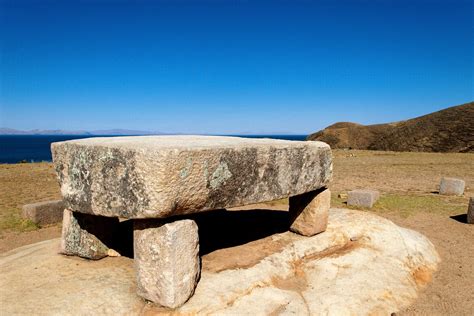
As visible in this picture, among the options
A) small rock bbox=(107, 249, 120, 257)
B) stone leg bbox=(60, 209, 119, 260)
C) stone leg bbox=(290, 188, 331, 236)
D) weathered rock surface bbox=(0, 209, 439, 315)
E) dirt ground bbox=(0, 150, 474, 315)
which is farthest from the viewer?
stone leg bbox=(290, 188, 331, 236)

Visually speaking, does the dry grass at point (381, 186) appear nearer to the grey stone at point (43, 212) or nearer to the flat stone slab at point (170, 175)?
the grey stone at point (43, 212)

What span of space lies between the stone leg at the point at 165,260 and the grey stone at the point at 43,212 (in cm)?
577

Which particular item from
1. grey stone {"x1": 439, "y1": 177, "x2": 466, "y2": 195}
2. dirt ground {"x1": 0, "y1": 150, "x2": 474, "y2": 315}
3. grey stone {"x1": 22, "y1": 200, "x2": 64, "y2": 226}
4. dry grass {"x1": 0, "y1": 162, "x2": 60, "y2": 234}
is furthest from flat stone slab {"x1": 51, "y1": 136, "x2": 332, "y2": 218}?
grey stone {"x1": 439, "y1": 177, "x2": 466, "y2": 195}

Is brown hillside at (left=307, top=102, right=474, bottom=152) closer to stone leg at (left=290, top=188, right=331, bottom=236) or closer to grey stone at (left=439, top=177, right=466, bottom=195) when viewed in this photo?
grey stone at (left=439, top=177, right=466, bottom=195)

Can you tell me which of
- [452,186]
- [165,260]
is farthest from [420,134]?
[165,260]

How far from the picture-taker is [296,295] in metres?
4.46

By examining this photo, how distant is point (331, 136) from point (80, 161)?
37590 mm

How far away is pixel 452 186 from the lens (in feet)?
38.5

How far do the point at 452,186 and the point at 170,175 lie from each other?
36.5 feet

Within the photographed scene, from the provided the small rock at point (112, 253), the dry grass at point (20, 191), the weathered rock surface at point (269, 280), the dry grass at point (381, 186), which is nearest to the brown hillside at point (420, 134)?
the dry grass at point (381, 186)

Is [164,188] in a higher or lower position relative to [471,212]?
higher

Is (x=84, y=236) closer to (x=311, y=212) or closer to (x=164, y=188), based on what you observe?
(x=164, y=188)

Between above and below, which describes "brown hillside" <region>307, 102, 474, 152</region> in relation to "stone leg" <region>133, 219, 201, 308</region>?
above

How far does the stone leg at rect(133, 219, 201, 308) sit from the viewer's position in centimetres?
382
